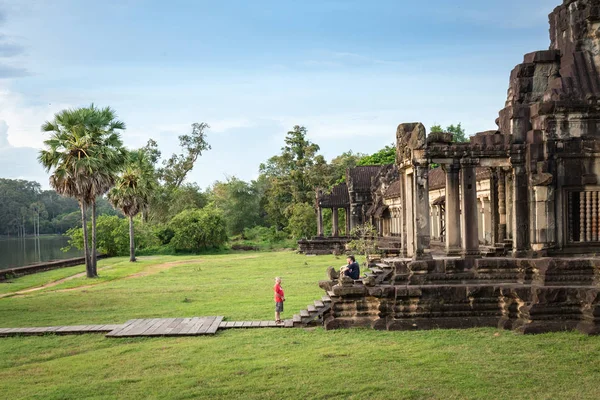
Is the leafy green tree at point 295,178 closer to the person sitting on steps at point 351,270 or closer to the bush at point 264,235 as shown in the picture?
the bush at point 264,235

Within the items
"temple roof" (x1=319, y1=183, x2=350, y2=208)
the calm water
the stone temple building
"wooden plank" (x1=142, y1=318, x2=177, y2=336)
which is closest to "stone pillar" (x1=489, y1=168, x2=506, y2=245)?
the stone temple building

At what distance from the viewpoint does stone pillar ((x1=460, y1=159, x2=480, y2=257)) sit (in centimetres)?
1345

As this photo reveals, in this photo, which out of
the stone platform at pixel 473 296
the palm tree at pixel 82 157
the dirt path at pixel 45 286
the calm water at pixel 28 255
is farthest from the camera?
the calm water at pixel 28 255

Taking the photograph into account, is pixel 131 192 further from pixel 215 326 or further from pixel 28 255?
pixel 215 326

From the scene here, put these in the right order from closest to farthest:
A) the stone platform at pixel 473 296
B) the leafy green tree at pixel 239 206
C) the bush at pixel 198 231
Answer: the stone platform at pixel 473 296 → the bush at pixel 198 231 → the leafy green tree at pixel 239 206

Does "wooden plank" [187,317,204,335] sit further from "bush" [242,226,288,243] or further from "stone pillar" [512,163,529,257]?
"bush" [242,226,288,243]

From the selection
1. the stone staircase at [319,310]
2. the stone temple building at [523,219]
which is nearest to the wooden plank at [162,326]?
the stone staircase at [319,310]

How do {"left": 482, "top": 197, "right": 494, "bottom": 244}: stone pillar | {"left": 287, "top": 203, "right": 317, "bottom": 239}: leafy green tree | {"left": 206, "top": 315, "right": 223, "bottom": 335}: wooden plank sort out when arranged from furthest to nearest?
{"left": 287, "top": 203, "right": 317, "bottom": 239}: leafy green tree → {"left": 482, "top": 197, "right": 494, "bottom": 244}: stone pillar → {"left": 206, "top": 315, "right": 223, "bottom": 335}: wooden plank

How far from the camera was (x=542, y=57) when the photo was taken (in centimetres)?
1369

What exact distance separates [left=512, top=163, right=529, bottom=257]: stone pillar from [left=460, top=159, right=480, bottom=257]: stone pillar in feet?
2.66

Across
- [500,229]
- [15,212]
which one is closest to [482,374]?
[500,229]

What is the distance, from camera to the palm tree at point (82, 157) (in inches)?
1089

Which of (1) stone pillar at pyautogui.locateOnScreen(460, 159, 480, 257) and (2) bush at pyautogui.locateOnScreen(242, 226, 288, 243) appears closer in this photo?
(1) stone pillar at pyautogui.locateOnScreen(460, 159, 480, 257)

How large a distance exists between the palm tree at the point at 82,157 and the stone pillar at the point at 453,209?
61.4 feet
